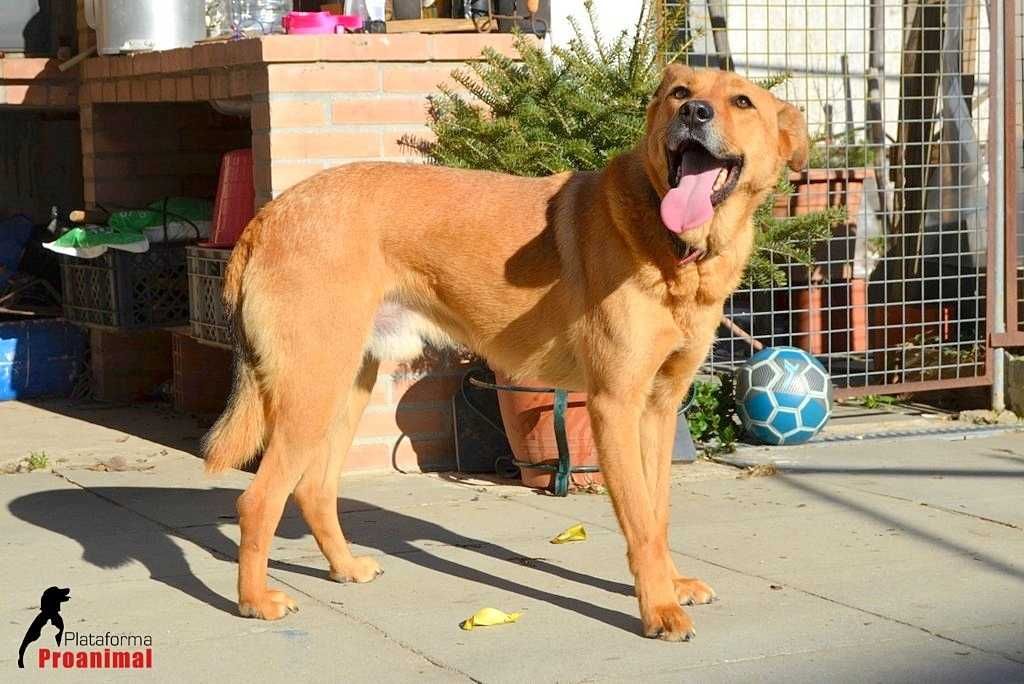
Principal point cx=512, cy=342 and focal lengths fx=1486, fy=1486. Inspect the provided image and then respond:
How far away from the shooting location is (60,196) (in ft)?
35.6

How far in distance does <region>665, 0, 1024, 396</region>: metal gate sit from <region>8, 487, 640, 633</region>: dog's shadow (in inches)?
94.9

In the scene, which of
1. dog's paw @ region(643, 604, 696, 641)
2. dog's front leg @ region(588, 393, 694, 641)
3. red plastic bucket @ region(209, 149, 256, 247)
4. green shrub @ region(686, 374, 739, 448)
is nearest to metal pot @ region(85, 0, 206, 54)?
red plastic bucket @ region(209, 149, 256, 247)

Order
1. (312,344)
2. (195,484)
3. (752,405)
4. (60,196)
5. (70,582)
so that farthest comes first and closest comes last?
(60,196) < (752,405) < (195,484) < (70,582) < (312,344)

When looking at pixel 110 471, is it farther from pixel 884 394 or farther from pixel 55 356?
pixel 884 394

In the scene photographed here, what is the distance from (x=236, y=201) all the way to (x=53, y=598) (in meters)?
3.12

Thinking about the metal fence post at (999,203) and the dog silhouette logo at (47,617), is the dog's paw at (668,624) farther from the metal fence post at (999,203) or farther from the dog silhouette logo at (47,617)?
the metal fence post at (999,203)

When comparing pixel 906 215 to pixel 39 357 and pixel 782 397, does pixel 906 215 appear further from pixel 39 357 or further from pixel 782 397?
pixel 39 357

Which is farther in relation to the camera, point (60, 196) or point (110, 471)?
point (60, 196)

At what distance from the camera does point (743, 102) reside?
473 centimetres

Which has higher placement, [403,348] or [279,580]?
[403,348]

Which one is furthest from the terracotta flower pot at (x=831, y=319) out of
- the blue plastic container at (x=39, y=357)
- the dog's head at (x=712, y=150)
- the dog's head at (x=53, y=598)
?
the dog's head at (x=53, y=598)

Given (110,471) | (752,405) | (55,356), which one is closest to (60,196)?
(55,356)

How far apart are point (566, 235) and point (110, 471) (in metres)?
3.20

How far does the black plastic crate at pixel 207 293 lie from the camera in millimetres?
7336
